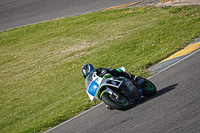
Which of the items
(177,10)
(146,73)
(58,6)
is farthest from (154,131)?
(58,6)

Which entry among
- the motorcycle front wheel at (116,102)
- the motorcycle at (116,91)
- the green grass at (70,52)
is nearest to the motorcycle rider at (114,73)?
the motorcycle at (116,91)

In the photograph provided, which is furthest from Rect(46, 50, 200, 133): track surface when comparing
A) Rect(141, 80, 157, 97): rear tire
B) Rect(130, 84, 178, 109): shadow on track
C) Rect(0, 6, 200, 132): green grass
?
Rect(0, 6, 200, 132): green grass

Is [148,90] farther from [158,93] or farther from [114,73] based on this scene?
[114,73]

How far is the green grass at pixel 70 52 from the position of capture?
9969 mm

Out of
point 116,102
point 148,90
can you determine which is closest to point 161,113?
point 116,102

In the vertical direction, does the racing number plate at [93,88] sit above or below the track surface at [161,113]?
above

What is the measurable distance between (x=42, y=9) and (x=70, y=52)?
7045 millimetres

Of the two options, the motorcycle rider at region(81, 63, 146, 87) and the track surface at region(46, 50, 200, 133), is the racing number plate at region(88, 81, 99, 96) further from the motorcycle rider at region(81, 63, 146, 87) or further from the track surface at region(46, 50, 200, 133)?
the track surface at region(46, 50, 200, 133)

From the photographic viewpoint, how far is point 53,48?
1641 cm

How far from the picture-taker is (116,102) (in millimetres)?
6543

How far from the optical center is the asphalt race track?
64.4 feet

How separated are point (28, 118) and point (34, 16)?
12.3 m

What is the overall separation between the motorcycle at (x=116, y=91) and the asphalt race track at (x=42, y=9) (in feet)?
42.1

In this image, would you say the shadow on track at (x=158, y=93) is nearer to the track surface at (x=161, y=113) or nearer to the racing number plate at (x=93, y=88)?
the track surface at (x=161, y=113)
